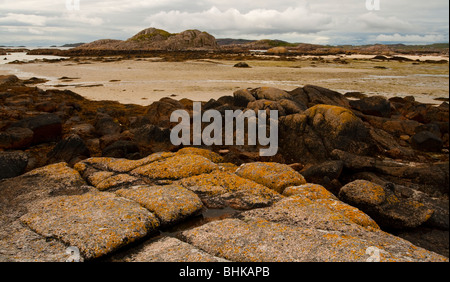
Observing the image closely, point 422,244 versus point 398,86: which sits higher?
point 398,86

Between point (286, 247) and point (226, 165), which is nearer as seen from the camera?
point (286, 247)

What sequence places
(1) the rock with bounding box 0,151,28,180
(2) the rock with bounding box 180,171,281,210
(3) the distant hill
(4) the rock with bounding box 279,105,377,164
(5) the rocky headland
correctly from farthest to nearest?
(3) the distant hill → (4) the rock with bounding box 279,105,377,164 → (1) the rock with bounding box 0,151,28,180 → (2) the rock with bounding box 180,171,281,210 → (5) the rocky headland

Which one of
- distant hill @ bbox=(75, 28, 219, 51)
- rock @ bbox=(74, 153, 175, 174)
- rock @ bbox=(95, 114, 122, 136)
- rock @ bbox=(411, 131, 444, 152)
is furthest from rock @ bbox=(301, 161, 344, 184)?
distant hill @ bbox=(75, 28, 219, 51)

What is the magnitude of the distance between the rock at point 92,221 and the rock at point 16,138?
8007 mm

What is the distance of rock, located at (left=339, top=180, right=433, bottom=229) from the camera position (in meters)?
7.27

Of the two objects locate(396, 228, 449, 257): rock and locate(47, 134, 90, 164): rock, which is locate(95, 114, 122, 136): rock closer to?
locate(47, 134, 90, 164): rock

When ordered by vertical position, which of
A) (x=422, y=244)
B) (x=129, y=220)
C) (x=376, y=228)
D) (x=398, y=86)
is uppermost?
(x=398, y=86)

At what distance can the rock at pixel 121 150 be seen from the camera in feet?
40.4

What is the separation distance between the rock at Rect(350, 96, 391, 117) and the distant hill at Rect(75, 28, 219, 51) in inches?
5359

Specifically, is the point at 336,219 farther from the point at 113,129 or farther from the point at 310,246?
the point at 113,129

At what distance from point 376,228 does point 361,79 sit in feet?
146

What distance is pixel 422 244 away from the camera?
6.78 meters
